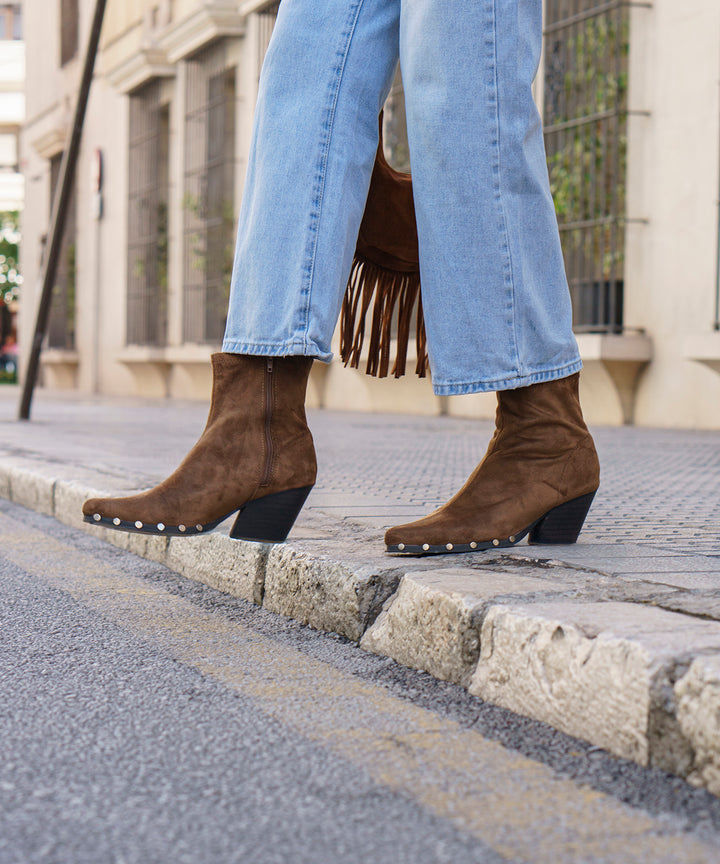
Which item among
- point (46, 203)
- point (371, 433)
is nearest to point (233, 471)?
point (371, 433)

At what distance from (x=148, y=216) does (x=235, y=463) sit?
14.4 m

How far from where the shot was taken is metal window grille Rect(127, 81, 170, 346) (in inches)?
618

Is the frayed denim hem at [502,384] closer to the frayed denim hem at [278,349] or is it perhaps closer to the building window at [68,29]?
the frayed denim hem at [278,349]

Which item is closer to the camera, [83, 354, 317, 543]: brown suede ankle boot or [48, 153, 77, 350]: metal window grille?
[83, 354, 317, 543]: brown suede ankle boot

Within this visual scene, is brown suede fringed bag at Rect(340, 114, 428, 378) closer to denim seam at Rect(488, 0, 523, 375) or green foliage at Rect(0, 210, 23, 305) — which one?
denim seam at Rect(488, 0, 523, 375)

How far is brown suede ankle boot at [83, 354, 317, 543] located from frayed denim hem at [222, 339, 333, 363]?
0.9 inches

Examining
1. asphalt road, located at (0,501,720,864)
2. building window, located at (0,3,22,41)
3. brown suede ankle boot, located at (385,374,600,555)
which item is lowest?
asphalt road, located at (0,501,720,864)

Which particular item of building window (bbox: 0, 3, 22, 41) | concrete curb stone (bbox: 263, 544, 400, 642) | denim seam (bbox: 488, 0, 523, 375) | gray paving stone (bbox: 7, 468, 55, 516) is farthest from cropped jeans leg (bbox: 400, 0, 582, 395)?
building window (bbox: 0, 3, 22, 41)

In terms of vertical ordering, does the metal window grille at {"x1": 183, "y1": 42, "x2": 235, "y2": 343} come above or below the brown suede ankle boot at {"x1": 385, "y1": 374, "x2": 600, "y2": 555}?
above

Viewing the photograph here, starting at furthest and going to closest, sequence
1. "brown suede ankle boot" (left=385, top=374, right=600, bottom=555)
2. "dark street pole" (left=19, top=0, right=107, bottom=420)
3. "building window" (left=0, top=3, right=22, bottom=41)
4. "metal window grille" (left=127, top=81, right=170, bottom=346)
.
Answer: "building window" (left=0, top=3, right=22, bottom=41), "metal window grille" (left=127, top=81, right=170, bottom=346), "dark street pole" (left=19, top=0, right=107, bottom=420), "brown suede ankle boot" (left=385, top=374, right=600, bottom=555)

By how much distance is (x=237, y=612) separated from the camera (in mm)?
2346

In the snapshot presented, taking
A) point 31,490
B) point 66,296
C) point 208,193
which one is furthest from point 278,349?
point 66,296

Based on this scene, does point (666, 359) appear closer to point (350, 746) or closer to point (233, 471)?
point (233, 471)

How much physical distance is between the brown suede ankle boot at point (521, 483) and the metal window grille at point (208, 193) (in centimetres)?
1110
